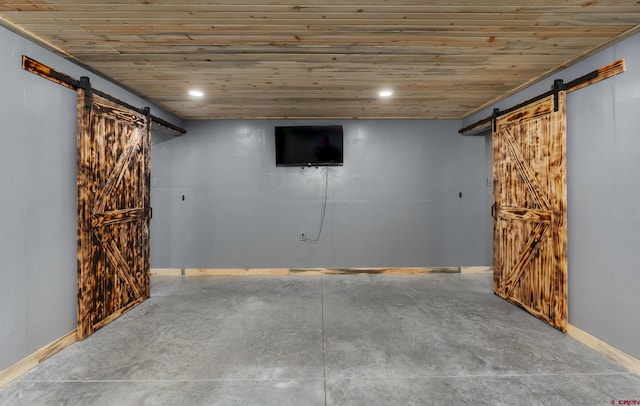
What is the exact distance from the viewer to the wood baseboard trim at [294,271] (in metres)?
4.85

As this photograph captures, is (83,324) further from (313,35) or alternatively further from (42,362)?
(313,35)

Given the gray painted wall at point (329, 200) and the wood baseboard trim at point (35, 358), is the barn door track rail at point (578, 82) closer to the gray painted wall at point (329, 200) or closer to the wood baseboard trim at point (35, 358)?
the gray painted wall at point (329, 200)

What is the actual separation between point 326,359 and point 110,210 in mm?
2670

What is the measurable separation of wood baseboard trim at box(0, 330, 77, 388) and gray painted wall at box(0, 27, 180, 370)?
0.13 ft

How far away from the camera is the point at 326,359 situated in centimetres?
231

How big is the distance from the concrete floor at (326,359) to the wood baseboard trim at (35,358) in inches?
2.4

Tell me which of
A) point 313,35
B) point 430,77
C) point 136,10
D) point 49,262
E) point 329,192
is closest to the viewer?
point 136,10

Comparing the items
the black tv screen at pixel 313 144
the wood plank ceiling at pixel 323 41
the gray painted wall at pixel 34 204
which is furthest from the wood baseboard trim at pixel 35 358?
the black tv screen at pixel 313 144

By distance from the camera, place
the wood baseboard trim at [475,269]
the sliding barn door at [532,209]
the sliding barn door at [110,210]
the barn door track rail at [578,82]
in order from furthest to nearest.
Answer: the wood baseboard trim at [475,269]
the sliding barn door at [532,209]
the sliding barn door at [110,210]
the barn door track rail at [578,82]

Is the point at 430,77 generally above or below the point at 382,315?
above

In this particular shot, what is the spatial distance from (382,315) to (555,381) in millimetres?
1511

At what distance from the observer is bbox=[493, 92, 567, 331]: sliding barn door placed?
282 centimetres

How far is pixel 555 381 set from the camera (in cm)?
203

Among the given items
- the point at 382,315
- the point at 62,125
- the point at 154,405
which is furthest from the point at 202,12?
the point at 382,315
